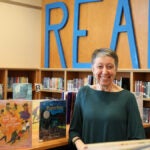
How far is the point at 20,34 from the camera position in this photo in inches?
232

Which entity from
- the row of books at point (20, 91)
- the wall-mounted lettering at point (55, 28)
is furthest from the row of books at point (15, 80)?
the row of books at point (20, 91)

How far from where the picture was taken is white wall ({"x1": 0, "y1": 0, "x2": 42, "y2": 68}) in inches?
222

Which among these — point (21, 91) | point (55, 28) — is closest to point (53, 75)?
point (55, 28)

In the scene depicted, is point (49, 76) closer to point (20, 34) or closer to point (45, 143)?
point (20, 34)

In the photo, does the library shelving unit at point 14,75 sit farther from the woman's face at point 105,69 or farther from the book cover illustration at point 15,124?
the woman's face at point 105,69

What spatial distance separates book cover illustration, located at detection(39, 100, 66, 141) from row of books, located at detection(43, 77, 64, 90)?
3065 millimetres

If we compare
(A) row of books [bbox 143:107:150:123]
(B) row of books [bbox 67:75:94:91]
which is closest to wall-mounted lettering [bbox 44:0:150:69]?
(B) row of books [bbox 67:75:94:91]

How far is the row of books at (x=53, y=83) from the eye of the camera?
5613mm

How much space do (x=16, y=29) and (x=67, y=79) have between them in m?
1.44

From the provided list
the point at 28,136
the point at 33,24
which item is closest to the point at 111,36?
the point at 33,24

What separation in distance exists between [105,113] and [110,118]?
5 cm

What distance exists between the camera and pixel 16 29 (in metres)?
5.84

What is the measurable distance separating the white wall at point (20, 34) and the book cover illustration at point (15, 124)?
138 inches

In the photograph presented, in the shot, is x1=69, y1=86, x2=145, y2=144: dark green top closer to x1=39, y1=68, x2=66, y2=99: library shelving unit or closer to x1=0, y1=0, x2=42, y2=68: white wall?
x1=39, y1=68, x2=66, y2=99: library shelving unit
